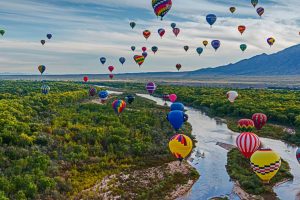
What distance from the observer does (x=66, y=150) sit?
37312mm

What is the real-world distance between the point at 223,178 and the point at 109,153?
1148 cm

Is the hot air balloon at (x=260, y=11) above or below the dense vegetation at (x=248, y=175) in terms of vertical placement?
above

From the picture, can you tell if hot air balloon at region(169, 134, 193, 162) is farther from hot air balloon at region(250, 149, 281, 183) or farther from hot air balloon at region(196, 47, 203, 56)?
hot air balloon at region(196, 47, 203, 56)

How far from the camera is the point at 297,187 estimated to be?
109ft

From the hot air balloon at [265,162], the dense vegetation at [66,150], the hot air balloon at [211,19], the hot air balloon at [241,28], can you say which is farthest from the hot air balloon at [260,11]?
the hot air balloon at [265,162]

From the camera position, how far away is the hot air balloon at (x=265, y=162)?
30416 millimetres

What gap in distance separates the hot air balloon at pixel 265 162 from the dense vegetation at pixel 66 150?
10.9 metres

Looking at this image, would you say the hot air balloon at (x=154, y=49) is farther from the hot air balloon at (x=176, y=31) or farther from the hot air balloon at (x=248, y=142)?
the hot air balloon at (x=248, y=142)

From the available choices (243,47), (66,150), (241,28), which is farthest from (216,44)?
(66,150)

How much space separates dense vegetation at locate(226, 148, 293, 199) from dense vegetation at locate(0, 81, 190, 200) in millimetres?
6863

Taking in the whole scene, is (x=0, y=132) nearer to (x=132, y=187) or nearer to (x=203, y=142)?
(x=132, y=187)

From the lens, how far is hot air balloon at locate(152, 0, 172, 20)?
60144mm

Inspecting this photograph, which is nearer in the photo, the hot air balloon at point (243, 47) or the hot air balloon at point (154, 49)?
the hot air balloon at point (154, 49)

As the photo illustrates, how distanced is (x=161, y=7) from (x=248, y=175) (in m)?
34.0
